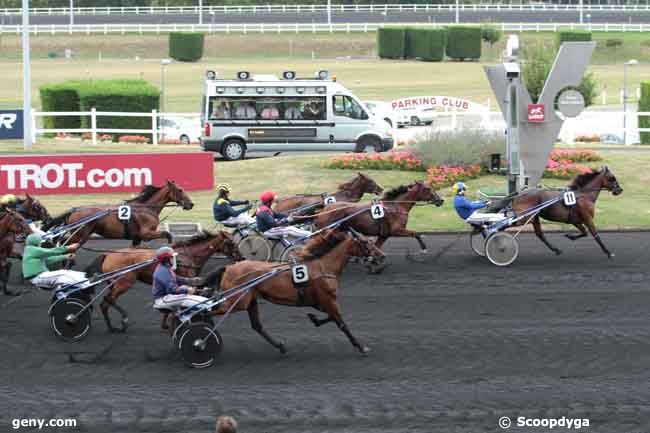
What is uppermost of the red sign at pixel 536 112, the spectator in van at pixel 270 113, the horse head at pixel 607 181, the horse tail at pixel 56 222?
the spectator in van at pixel 270 113

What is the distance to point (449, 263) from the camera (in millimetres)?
17234

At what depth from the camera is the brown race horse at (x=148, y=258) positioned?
1288cm

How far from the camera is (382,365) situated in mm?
11602

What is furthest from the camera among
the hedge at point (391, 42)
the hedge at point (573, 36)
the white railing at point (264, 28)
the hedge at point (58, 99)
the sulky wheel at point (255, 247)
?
the white railing at point (264, 28)

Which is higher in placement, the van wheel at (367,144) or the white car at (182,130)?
the white car at (182,130)

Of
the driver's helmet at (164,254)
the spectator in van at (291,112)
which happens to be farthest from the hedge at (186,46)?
the driver's helmet at (164,254)

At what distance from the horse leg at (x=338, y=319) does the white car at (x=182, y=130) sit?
23628mm

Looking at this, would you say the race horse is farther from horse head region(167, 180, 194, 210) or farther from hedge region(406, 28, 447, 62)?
hedge region(406, 28, 447, 62)

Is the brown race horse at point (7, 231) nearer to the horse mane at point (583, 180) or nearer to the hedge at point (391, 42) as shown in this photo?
the horse mane at point (583, 180)

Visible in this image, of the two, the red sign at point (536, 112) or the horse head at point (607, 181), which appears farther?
the red sign at point (536, 112)

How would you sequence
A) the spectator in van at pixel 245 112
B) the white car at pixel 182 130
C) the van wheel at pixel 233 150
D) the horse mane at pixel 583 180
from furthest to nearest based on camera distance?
the white car at pixel 182 130 < the van wheel at pixel 233 150 < the spectator in van at pixel 245 112 < the horse mane at pixel 583 180

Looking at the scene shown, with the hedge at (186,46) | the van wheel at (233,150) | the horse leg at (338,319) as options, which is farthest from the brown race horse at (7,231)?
the hedge at (186,46)

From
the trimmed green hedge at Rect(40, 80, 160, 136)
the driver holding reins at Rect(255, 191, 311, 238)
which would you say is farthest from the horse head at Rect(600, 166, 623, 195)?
the trimmed green hedge at Rect(40, 80, 160, 136)

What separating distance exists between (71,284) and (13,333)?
45.8 inches
